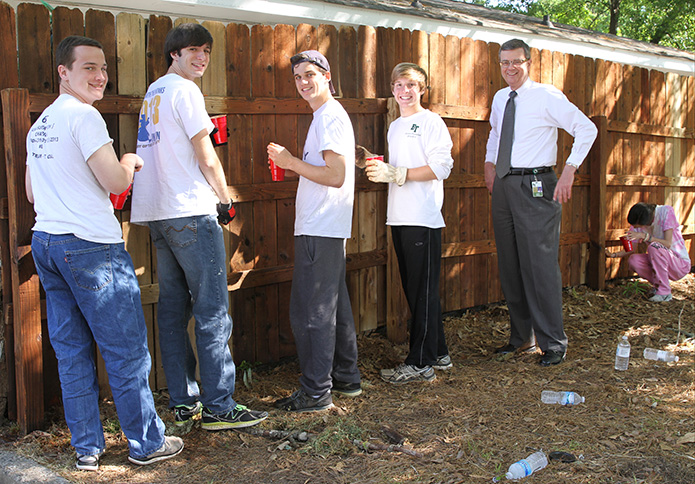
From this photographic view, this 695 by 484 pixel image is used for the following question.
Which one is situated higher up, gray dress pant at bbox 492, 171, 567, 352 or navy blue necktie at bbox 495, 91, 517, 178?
navy blue necktie at bbox 495, 91, 517, 178

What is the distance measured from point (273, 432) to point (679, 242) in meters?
5.54

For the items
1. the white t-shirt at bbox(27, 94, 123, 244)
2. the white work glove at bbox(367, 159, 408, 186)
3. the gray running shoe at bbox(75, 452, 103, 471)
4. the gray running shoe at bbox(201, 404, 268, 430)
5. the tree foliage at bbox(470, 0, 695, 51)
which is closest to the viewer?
the white t-shirt at bbox(27, 94, 123, 244)

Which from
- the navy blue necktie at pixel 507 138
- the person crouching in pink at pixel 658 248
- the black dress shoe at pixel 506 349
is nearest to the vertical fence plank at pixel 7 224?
the navy blue necktie at pixel 507 138

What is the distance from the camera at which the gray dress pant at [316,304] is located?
3.92 meters

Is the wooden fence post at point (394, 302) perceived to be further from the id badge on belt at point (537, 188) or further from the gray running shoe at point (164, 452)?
the gray running shoe at point (164, 452)

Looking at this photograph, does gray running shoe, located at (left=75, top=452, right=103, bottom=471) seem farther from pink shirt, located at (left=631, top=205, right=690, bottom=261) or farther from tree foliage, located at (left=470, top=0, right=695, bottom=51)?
tree foliage, located at (left=470, top=0, right=695, bottom=51)

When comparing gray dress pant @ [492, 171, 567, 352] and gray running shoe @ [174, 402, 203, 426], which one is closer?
gray running shoe @ [174, 402, 203, 426]

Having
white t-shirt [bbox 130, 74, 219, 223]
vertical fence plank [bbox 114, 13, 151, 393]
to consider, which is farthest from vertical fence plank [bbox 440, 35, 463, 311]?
white t-shirt [bbox 130, 74, 219, 223]

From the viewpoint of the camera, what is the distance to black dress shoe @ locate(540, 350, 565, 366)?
4.96m

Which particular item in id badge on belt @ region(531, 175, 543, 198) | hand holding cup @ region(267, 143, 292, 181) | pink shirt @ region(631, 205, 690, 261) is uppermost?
hand holding cup @ region(267, 143, 292, 181)

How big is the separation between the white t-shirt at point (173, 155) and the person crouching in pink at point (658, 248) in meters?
5.44

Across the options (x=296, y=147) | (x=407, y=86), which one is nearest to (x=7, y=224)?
(x=296, y=147)

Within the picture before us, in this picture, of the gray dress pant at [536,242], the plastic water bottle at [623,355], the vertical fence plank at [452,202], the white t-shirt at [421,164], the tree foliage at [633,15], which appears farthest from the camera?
the tree foliage at [633,15]

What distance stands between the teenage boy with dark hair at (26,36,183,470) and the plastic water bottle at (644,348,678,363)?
12.4 ft
